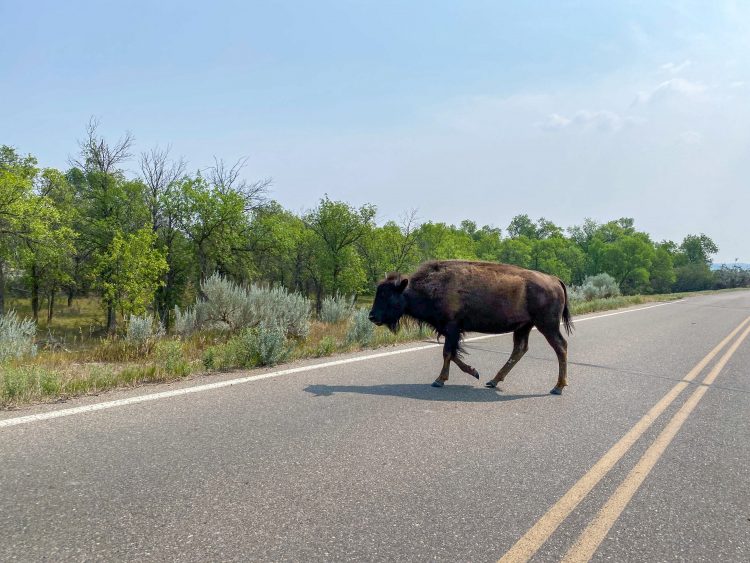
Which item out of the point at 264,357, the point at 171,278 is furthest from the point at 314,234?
the point at 264,357

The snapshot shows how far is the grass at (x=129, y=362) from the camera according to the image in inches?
202

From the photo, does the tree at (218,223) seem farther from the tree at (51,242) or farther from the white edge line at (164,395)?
the white edge line at (164,395)

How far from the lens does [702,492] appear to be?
3.65 m

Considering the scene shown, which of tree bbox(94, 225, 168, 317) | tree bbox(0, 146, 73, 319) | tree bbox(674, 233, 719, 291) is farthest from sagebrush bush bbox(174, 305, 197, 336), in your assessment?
tree bbox(674, 233, 719, 291)

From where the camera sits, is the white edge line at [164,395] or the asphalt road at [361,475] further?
the white edge line at [164,395]

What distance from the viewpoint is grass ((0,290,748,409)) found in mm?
5125

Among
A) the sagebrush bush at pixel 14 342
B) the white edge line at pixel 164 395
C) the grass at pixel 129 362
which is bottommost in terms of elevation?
the white edge line at pixel 164 395

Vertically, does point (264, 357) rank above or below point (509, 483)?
above

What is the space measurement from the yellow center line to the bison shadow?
1595 millimetres

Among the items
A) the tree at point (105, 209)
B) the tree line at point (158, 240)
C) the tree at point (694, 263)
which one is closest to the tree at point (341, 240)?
the tree line at point (158, 240)

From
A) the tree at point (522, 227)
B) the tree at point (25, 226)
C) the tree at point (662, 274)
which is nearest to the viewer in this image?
the tree at point (25, 226)

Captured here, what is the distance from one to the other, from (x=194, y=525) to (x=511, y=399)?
4.32 m

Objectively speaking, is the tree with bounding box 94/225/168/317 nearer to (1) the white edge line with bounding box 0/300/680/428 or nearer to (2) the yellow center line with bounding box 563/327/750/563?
(1) the white edge line with bounding box 0/300/680/428

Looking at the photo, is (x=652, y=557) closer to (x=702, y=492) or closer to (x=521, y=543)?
(x=521, y=543)
